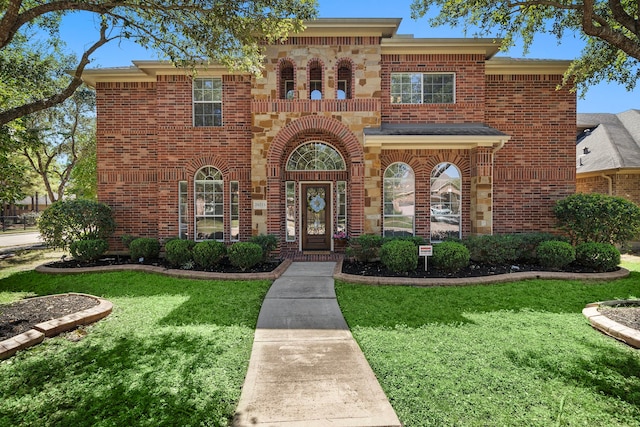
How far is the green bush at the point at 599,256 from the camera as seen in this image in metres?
7.67

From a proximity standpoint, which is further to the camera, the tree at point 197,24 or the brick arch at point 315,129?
the brick arch at point 315,129

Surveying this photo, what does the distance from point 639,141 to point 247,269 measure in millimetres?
17928

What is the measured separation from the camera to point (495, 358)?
3.76 metres

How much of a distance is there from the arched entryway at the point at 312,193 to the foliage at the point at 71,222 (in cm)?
519

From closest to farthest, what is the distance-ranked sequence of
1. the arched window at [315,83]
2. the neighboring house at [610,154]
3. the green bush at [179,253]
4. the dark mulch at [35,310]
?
the dark mulch at [35,310]
the green bush at [179,253]
the arched window at [315,83]
the neighboring house at [610,154]

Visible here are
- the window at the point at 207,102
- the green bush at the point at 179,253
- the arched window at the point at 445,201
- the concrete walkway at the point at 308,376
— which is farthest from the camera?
the window at the point at 207,102

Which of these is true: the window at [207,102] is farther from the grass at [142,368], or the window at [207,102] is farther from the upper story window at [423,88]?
the grass at [142,368]

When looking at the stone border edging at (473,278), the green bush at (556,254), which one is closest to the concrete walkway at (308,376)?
the stone border edging at (473,278)

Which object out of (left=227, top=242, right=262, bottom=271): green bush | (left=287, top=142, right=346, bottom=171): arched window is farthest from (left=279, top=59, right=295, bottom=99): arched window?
(left=227, top=242, right=262, bottom=271): green bush

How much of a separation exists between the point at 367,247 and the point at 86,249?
25.9 ft

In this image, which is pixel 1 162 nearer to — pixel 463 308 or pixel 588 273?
pixel 463 308

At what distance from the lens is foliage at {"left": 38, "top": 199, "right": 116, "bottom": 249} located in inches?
345

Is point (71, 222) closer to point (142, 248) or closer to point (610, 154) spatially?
point (142, 248)

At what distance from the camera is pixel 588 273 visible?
750cm
